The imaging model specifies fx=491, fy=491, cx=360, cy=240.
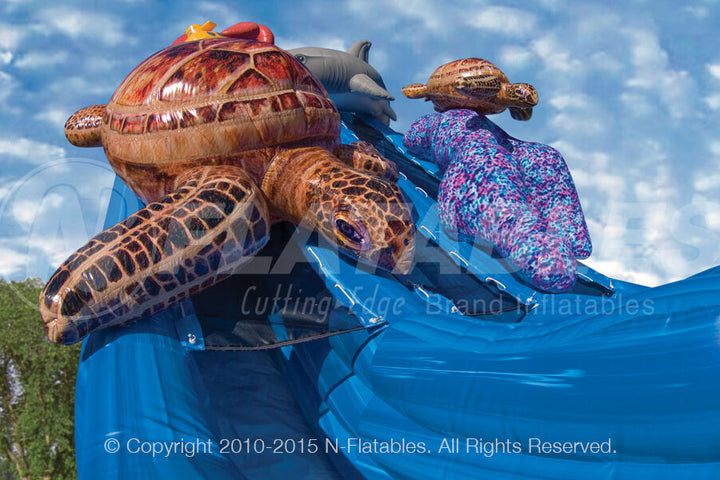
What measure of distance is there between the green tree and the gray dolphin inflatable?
210 cm

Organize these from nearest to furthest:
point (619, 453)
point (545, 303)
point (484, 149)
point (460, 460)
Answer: point (619, 453) → point (460, 460) → point (545, 303) → point (484, 149)

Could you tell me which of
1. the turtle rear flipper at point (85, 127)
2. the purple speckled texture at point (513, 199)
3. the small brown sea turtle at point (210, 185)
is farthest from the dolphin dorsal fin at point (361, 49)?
the small brown sea turtle at point (210, 185)

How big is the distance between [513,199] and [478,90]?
0.55 metres

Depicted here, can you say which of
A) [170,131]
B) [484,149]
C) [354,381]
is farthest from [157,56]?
[484,149]

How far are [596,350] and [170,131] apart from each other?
89 centimetres

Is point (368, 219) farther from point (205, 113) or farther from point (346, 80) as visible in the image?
point (346, 80)

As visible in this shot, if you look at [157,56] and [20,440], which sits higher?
[157,56]

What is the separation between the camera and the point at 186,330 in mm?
1034

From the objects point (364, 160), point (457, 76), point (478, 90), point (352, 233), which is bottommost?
point (352, 233)

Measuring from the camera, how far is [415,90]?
226cm

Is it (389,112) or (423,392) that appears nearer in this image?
(423,392)

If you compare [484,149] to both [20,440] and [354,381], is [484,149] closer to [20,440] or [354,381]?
[354,381]

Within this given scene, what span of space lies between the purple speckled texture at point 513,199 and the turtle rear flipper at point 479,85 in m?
0.13

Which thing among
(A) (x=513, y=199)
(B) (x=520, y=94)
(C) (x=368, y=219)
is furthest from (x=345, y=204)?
(B) (x=520, y=94)
